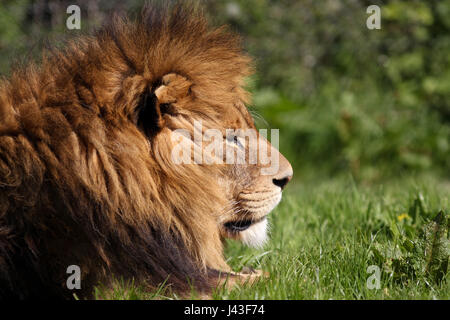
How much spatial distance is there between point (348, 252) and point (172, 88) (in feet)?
3.37

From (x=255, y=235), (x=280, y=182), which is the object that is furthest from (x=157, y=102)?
(x=255, y=235)

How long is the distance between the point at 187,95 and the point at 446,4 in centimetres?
496

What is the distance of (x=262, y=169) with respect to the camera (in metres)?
2.64

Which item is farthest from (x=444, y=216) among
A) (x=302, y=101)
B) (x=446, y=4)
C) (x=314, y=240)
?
(x=446, y=4)

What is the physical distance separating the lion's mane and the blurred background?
10.5 ft

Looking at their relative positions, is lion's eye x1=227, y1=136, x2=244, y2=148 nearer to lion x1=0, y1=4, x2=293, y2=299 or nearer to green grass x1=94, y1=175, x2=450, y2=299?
lion x1=0, y1=4, x2=293, y2=299

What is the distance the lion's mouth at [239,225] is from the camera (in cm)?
267

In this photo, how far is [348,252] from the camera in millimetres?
2617

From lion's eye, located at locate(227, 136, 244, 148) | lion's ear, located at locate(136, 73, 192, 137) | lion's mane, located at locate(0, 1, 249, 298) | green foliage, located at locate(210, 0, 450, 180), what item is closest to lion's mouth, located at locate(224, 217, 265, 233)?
lion's mane, located at locate(0, 1, 249, 298)

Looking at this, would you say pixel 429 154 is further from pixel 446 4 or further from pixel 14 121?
pixel 14 121

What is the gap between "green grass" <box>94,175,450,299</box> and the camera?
229 centimetres

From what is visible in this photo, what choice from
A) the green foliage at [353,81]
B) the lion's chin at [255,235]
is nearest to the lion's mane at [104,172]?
the lion's chin at [255,235]

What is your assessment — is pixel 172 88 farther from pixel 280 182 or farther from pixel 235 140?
pixel 280 182

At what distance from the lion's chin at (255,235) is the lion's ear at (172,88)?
725 millimetres
